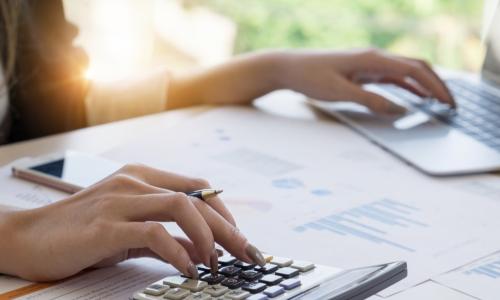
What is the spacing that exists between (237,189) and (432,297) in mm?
279

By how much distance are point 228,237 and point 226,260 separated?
2 centimetres

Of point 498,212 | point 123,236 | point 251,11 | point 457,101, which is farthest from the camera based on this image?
point 251,11

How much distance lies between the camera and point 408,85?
3.65 ft

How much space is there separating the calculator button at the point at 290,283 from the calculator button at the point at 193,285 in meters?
0.06

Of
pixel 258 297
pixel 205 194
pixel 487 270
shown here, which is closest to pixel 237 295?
pixel 258 297

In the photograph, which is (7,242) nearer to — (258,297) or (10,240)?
(10,240)

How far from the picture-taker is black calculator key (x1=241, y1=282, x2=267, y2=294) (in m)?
0.55

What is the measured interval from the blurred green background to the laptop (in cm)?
142

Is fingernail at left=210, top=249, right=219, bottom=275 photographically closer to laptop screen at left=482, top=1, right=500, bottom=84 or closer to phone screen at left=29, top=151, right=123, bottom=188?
phone screen at left=29, top=151, right=123, bottom=188

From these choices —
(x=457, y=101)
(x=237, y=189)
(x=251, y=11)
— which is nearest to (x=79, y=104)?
(x=237, y=189)

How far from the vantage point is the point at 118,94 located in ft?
3.88

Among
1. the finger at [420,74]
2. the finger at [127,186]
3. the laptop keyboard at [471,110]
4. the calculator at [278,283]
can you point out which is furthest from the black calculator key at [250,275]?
the finger at [420,74]

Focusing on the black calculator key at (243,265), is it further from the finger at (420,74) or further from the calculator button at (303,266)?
the finger at (420,74)

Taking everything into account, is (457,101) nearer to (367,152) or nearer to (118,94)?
(367,152)
